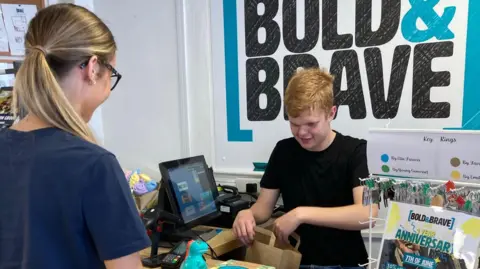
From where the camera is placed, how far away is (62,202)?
0.79 meters

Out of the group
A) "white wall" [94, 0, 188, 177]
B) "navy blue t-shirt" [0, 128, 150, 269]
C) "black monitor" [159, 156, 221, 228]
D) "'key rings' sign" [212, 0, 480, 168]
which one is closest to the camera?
"navy blue t-shirt" [0, 128, 150, 269]

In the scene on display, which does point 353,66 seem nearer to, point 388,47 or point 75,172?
point 388,47

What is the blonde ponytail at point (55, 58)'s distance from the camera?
821mm

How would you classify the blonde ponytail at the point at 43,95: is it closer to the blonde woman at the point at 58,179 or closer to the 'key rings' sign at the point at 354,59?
the blonde woman at the point at 58,179

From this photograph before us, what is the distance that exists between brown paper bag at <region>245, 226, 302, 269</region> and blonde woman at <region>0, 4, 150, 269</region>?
641 millimetres

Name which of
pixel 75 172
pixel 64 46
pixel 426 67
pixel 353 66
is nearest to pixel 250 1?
pixel 353 66

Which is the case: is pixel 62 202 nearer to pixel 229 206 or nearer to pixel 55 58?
pixel 55 58

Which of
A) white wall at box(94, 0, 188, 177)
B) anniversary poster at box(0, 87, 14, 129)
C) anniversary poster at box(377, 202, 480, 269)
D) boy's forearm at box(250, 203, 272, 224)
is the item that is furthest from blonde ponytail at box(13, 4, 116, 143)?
white wall at box(94, 0, 188, 177)

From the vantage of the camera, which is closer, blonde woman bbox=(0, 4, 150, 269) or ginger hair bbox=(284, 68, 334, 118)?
blonde woman bbox=(0, 4, 150, 269)

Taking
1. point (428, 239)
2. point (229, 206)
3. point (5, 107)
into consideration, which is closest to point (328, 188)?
point (229, 206)

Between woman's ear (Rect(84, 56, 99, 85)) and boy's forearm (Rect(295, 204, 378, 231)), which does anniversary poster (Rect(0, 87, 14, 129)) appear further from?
boy's forearm (Rect(295, 204, 378, 231))

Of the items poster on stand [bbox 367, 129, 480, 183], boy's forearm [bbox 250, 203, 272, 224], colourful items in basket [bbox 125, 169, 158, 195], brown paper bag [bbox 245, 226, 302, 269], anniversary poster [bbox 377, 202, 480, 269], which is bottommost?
brown paper bag [bbox 245, 226, 302, 269]

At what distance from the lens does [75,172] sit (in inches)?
30.8

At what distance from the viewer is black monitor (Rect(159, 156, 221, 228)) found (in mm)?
1659
